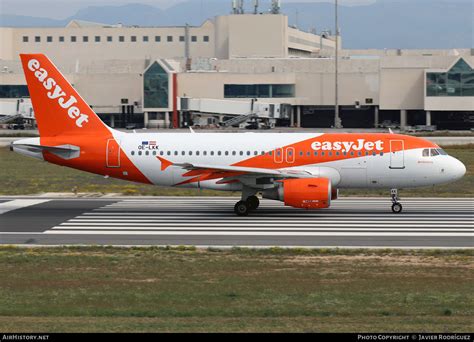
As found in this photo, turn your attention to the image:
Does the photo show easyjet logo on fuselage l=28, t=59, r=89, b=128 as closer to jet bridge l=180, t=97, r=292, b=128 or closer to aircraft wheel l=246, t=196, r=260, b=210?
aircraft wheel l=246, t=196, r=260, b=210

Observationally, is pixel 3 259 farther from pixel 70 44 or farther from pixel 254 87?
pixel 70 44

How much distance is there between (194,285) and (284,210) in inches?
644

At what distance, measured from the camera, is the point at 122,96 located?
126875 millimetres

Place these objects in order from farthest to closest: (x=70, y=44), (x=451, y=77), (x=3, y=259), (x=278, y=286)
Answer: (x=70, y=44) < (x=451, y=77) < (x=3, y=259) < (x=278, y=286)

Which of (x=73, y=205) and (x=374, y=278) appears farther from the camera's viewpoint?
(x=73, y=205)

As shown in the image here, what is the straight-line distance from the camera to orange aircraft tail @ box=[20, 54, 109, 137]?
37.9m

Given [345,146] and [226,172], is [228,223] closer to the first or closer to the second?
[226,172]

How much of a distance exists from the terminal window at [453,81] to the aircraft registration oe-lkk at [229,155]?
262ft

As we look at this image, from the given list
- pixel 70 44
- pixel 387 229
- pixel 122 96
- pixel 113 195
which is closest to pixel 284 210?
pixel 387 229

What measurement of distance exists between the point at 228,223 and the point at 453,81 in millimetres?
86062

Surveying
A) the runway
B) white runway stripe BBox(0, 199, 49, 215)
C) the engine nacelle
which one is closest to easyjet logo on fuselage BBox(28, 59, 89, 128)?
the runway

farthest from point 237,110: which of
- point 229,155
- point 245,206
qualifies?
point 245,206

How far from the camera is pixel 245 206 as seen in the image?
3625 cm

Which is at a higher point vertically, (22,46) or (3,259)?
A: (22,46)
